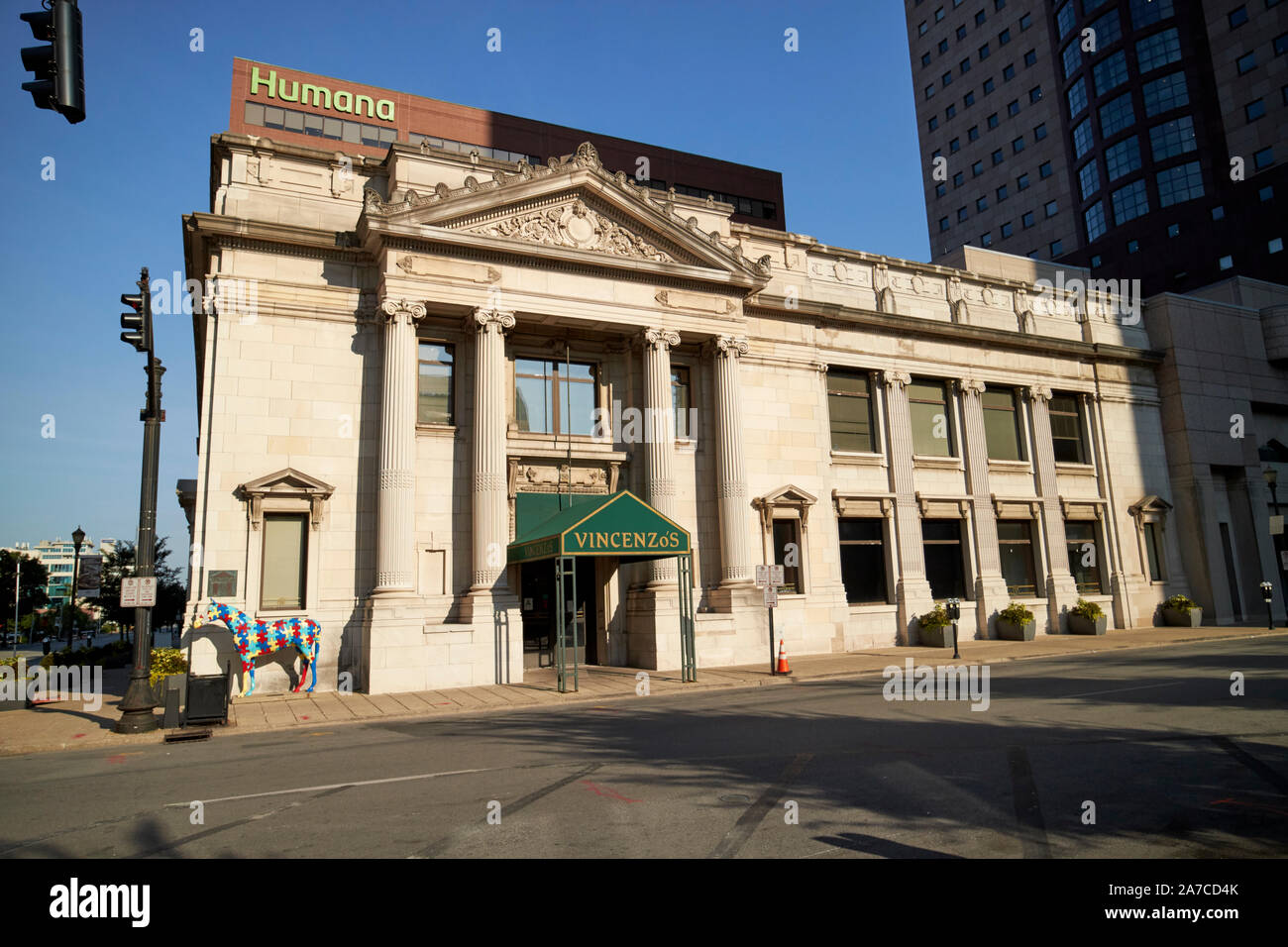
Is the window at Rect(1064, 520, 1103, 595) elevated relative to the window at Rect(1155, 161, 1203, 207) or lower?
lower

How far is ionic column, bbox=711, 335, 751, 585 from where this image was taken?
24562 millimetres

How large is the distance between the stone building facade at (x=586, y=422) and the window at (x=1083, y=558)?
0.13 metres

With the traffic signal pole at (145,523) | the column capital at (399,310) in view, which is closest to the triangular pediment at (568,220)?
the column capital at (399,310)

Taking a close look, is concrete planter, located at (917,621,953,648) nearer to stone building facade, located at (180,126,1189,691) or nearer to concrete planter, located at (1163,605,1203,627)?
stone building facade, located at (180,126,1189,691)

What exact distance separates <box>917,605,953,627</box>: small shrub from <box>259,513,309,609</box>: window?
64.6ft

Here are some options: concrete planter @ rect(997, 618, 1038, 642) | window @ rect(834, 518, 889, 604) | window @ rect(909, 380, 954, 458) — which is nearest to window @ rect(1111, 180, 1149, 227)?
window @ rect(909, 380, 954, 458)

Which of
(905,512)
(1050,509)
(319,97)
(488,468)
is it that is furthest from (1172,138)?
(488,468)

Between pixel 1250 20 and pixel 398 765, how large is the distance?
80.1 meters

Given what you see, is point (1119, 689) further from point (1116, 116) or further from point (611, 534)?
point (1116, 116)

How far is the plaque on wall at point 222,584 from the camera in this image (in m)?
19.4

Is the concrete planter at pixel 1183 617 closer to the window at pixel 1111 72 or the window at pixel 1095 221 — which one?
the window at pixel 1095 221

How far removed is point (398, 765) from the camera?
9930 millimetres
